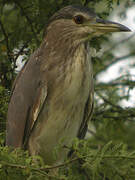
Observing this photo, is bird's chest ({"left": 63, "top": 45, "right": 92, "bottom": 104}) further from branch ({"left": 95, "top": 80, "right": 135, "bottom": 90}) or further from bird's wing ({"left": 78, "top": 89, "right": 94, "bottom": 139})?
branch ({"left": 95, "top": 80, "right": 135, "bottom": 90})

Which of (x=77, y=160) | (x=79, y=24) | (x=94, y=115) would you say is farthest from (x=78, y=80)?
(x=77, y=160)

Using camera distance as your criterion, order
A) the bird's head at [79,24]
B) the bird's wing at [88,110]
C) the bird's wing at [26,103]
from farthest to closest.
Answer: the bird's wing at [88,110], the bird's head at [79,24], the bird's wing at [26,103]

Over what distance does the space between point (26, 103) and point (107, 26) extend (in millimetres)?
1119

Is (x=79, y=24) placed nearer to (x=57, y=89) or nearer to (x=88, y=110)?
(x=57, y=89)

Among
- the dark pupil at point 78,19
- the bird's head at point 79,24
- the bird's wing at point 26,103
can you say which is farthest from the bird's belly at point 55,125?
the dark pupil at point 78,19

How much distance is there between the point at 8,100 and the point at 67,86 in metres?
0.65

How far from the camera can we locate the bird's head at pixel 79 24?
3869mm

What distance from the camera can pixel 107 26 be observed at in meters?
3.86

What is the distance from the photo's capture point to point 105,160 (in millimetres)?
2736

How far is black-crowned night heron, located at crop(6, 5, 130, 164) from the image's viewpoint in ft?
12.4

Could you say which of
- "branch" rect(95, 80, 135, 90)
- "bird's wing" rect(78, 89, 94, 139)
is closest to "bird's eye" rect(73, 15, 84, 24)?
"bird's wing" rect(78, 89, 94, 139)

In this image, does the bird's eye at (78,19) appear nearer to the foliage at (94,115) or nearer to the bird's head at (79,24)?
the bird's head at (79,24)

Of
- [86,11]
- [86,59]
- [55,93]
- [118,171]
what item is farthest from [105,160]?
[86,11]

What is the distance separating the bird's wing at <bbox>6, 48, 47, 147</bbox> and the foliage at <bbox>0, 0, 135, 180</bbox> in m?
0.11
